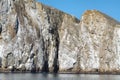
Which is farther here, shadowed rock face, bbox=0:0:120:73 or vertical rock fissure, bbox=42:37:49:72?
vertical rock fissure, bbox=42:37:49:72

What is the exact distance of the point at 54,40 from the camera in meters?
137

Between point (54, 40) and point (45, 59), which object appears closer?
point (45, 59)

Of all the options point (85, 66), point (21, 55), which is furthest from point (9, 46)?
point (85, 66)

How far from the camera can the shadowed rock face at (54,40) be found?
120375 millimetres

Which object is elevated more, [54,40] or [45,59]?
[54,40]

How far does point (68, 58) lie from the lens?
5133 inches

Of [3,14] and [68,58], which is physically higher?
[3,14]

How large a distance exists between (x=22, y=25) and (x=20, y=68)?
1552 cm

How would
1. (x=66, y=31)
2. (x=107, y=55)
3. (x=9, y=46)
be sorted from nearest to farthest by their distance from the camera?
(x=107, y=55)
(x=9, y=46)
(x=66, y=31)

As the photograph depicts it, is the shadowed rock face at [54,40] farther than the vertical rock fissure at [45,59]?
No

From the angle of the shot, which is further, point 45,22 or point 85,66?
point 45,22

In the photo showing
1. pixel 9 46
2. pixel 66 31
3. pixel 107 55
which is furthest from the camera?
pixel 66 31

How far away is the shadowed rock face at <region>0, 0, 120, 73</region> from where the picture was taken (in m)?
120

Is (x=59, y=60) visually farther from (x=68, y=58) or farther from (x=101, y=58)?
(x=101, y=58)
